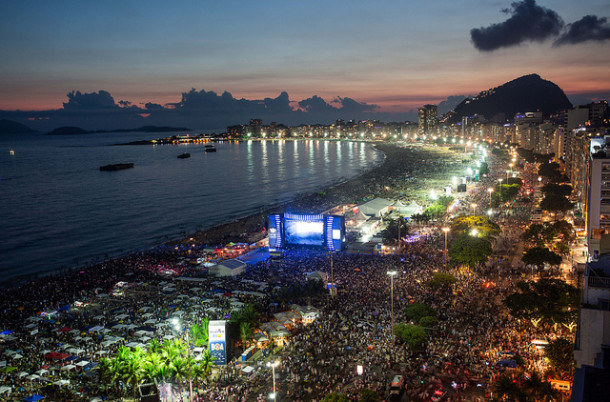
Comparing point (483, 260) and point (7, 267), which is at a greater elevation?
point (483, 260)

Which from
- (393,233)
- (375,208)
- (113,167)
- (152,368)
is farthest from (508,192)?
(113,167)

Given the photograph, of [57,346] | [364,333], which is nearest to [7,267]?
[57,346]

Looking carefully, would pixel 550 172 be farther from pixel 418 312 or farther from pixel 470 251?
pixel 418 312

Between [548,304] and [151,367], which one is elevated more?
[548,304]

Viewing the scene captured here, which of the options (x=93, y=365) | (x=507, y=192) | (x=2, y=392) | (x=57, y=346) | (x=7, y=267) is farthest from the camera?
(x=507, y=192)

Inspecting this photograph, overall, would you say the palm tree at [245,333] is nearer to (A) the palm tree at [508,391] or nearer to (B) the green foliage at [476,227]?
(A) the palm tree at [508,391]

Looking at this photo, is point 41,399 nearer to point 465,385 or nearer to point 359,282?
point 465,385
